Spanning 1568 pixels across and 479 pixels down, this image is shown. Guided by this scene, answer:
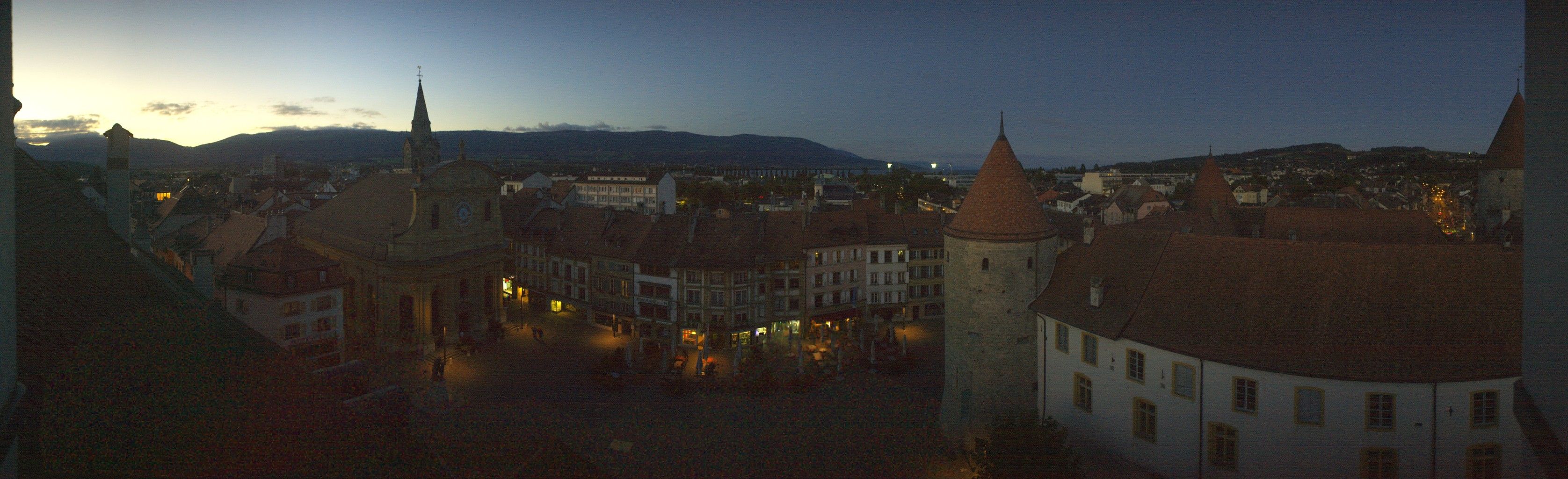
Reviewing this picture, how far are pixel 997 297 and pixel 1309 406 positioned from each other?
9.59m

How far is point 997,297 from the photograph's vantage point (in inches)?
1021

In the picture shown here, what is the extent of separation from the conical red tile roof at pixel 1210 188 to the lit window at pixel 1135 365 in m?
30.4

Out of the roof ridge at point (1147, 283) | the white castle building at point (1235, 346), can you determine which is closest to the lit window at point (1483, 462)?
the white castle building at point (1235, 346)

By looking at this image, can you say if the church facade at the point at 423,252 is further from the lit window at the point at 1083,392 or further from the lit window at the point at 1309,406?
the lit window at the point at 1309,406

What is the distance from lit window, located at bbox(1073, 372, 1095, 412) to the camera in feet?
77.4

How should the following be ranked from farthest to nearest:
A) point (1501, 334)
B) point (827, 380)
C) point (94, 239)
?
point (827, 380), point (1501, 334), point (94, 239)

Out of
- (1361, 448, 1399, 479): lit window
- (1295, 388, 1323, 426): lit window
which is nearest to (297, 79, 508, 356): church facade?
(1295, 388, 1323, 426): lit window

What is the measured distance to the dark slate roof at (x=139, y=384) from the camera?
19.1ft

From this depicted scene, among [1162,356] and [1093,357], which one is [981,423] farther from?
[1162,356]

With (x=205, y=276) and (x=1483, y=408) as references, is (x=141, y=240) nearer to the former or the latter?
(x=205, y=276)

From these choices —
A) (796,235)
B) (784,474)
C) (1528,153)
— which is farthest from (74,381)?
(796,235)

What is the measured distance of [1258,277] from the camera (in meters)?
21.1

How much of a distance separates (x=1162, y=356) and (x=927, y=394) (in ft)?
40.5

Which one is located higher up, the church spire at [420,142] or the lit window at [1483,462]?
the church spire at [420,142]
